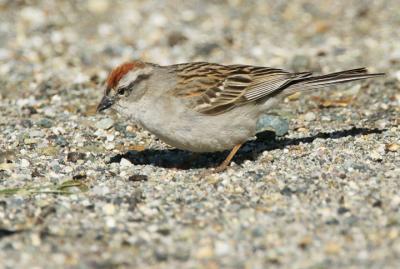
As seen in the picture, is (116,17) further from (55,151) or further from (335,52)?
(55,151)

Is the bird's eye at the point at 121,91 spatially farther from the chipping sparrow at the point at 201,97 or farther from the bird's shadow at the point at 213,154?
the bird's shadow at the point at 213,154

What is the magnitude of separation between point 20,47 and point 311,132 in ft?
16.8

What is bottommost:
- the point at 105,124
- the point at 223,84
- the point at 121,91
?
the point at 105,124

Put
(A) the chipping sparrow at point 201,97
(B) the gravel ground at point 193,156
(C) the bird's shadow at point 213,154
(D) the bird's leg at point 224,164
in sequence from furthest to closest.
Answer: (C) the bird's shadow at point 213,154 < (D) the bird's leg at point 224,164 < (A) the chipping sparrow at point 201,97 < (B) the gravel ground at point 193,156

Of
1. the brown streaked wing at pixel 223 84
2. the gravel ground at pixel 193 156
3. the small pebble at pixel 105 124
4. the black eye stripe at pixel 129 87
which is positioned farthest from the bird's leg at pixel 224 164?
the small pebble at pixel 105 124

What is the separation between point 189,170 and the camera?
690cm

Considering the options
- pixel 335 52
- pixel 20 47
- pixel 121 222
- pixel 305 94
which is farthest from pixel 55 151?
pixel 335 52

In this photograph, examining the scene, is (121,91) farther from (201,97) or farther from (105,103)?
(201,97)

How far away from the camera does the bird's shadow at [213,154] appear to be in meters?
7.17

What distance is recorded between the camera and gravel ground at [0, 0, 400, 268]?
505 centimetres

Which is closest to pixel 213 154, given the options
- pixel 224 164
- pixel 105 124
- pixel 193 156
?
pixel 193 156

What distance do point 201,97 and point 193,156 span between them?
0.79 metres

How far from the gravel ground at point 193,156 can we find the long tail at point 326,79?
1.79 ft

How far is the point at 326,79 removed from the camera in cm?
719
